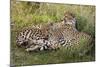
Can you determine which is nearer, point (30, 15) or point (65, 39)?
point (30, 15)

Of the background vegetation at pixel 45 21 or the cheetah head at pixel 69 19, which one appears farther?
the cheetah head at pixel 69 19

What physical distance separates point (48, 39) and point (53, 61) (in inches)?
11.1

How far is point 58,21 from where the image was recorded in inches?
99.3

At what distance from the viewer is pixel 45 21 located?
97.1 inches

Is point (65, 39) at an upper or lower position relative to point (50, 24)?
lower

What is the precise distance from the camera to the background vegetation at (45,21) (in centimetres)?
232

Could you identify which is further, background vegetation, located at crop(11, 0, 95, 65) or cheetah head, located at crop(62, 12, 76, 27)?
cheetah head, located at crop(62, 12, 76, 27)

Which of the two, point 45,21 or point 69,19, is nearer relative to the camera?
point 45,21

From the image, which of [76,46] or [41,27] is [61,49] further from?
[41,27]

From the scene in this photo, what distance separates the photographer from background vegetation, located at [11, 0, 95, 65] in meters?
2.32
